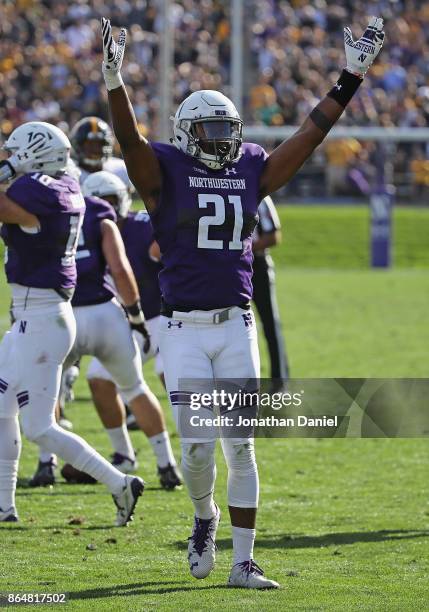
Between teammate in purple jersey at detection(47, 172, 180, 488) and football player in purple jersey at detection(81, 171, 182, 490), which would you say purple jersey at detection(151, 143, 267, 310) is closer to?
teammate in purple jersey at detection(47, 172, 180, 488)

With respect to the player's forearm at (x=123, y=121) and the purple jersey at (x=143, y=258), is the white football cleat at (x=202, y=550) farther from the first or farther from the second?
the purple jersey at (x=143, y=258)

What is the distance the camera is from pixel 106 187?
289 inches

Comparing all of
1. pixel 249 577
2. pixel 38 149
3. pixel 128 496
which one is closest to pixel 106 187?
pixel 38 149

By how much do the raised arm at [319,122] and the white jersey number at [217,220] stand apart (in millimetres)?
237

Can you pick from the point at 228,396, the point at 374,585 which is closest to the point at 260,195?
A: the point at 228,396

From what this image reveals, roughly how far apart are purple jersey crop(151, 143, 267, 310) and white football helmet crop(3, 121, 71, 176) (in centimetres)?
93

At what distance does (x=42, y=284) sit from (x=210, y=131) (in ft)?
3.95

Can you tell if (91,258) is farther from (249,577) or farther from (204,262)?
(249,577)

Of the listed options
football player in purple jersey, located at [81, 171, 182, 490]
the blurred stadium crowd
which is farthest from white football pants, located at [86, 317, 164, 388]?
the blurred stadium crowd

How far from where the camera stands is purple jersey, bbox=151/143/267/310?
5.09 m

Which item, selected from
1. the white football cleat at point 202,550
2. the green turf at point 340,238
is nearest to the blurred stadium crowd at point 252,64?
the green turf at point 340,238

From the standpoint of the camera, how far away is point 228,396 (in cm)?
510

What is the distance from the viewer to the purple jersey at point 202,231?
5094mm

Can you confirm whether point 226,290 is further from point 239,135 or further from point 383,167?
point 383,167
